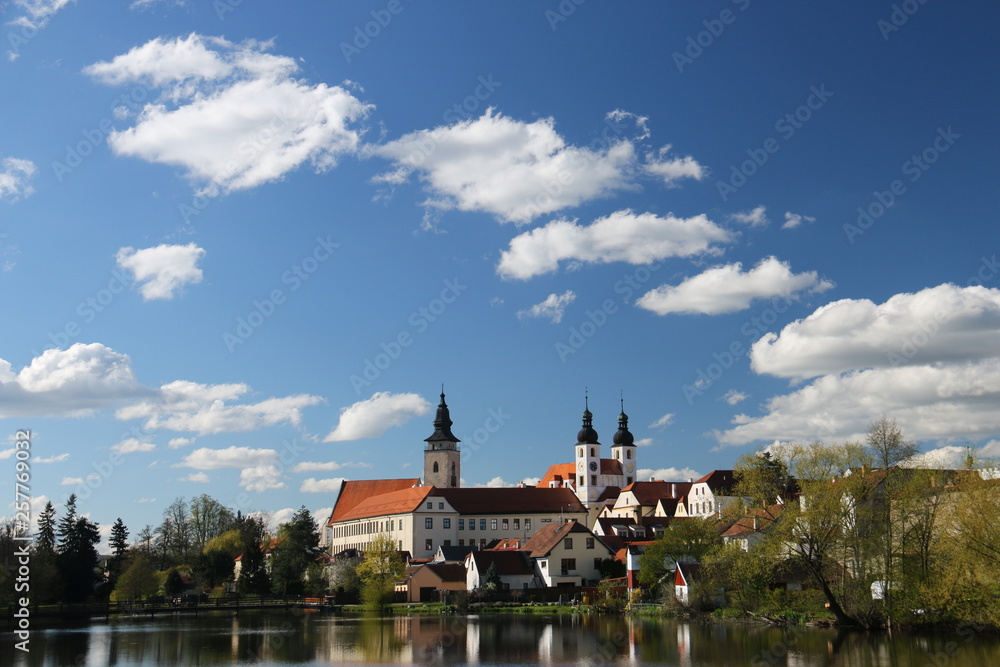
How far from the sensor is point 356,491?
12725 cm

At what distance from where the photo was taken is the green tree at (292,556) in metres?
82.7

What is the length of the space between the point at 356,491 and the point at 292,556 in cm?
4417

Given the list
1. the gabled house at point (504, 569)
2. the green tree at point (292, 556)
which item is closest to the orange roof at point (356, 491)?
the green tree at point (292, 556)

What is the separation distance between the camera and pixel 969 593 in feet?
114

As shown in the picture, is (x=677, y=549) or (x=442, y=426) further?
(x=442, y=426)

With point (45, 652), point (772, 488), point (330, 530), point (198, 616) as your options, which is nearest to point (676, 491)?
point (330, 530)

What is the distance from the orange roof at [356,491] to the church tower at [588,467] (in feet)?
72.6

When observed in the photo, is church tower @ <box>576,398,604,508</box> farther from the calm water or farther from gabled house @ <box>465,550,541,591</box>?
the calm water

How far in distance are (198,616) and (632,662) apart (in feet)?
157

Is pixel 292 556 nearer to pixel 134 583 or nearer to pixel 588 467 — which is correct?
pixel 134 583

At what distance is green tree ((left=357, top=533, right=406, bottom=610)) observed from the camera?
226 ft

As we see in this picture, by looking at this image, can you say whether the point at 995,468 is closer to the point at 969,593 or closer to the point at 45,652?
the point at 969,593

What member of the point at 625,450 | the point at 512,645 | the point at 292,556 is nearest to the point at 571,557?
the point at 292,556

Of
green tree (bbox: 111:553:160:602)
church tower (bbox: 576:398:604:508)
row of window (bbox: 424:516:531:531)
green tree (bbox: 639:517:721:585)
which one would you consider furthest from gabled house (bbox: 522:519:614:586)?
church tower (bbox: 576:398:604:508)
